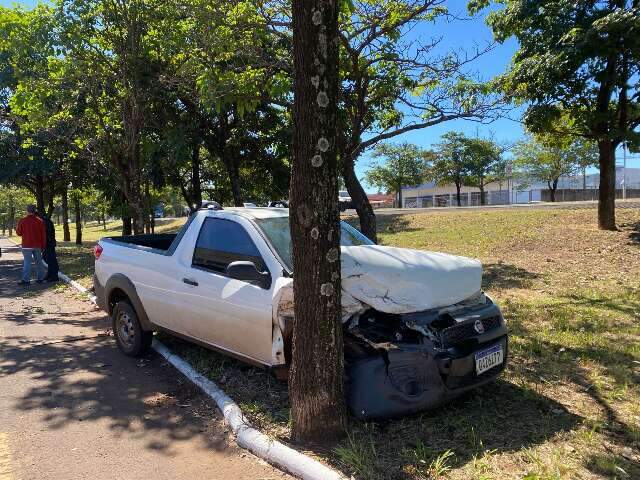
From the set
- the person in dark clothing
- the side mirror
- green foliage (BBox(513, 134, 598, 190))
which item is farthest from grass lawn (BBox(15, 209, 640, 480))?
green foliage (BBox(513, 134, 598, 190))

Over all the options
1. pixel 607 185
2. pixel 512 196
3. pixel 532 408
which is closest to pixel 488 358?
pixel 532 408

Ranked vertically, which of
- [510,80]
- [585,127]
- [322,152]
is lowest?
[322,152]

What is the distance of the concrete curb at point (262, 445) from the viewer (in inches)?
127

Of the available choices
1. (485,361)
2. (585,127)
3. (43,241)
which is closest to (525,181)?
(585,127)

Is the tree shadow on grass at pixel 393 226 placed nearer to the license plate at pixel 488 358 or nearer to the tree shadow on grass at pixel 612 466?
the license plate at pixel 488 358

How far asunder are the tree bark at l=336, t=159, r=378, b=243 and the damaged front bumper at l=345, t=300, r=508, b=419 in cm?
433

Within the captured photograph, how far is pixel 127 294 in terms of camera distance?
5.93 meters

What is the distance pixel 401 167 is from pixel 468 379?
53.1 m

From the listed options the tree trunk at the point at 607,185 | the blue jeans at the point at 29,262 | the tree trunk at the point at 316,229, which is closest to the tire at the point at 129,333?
the tree trunk at the point at 316,229

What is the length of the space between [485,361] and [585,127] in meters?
11.8

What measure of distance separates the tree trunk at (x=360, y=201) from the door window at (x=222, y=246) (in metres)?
3.19

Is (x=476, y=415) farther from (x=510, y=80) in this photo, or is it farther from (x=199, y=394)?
(x=510, y=80)

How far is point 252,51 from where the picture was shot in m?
7.82

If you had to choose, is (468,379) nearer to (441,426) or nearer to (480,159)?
(441,426)
